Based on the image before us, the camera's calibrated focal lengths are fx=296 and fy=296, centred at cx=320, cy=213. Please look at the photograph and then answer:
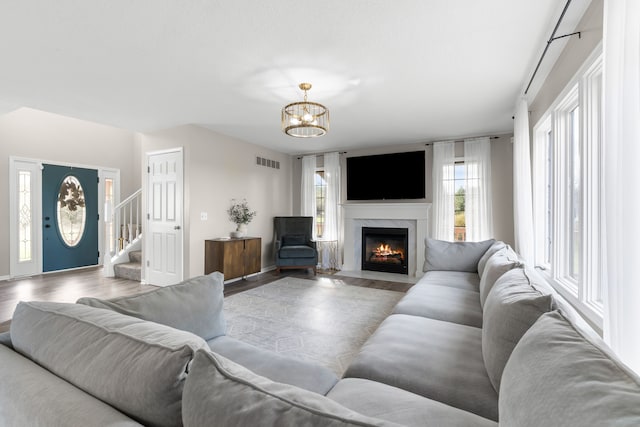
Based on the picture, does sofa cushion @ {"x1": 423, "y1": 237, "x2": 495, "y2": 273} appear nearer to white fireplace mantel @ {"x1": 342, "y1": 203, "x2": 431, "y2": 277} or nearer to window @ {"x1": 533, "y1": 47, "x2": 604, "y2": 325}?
window @ {"x1": 533, "y1": 47, "x2": 604, "y2": 325}

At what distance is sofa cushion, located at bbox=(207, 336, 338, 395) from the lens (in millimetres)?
1233

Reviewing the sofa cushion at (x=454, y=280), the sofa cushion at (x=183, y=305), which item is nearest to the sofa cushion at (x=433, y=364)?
the sofa cushion at (x=183, y=305)

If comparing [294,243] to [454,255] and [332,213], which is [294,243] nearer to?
[332,213]

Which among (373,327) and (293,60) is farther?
(373,327)

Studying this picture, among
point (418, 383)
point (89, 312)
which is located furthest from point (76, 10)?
point (418, 383)

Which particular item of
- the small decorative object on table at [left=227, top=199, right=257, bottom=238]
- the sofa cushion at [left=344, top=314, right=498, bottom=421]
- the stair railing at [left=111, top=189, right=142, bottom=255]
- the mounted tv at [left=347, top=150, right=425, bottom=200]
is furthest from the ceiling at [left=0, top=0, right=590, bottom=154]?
the stair railing at [left=111, top=189, right=142, bottom=255]

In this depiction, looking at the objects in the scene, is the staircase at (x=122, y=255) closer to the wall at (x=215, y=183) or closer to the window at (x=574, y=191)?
the wall at (x=215, y=183)

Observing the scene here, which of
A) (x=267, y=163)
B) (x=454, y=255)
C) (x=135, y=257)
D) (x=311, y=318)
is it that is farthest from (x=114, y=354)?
(x=135, y=257)

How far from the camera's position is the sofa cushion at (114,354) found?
0.66 meters

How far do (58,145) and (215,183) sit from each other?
11.5 feet

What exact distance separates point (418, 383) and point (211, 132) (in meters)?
4.69

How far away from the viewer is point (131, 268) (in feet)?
17.1

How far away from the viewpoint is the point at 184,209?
4531 millimetres

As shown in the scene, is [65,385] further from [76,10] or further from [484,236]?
[484,236]
